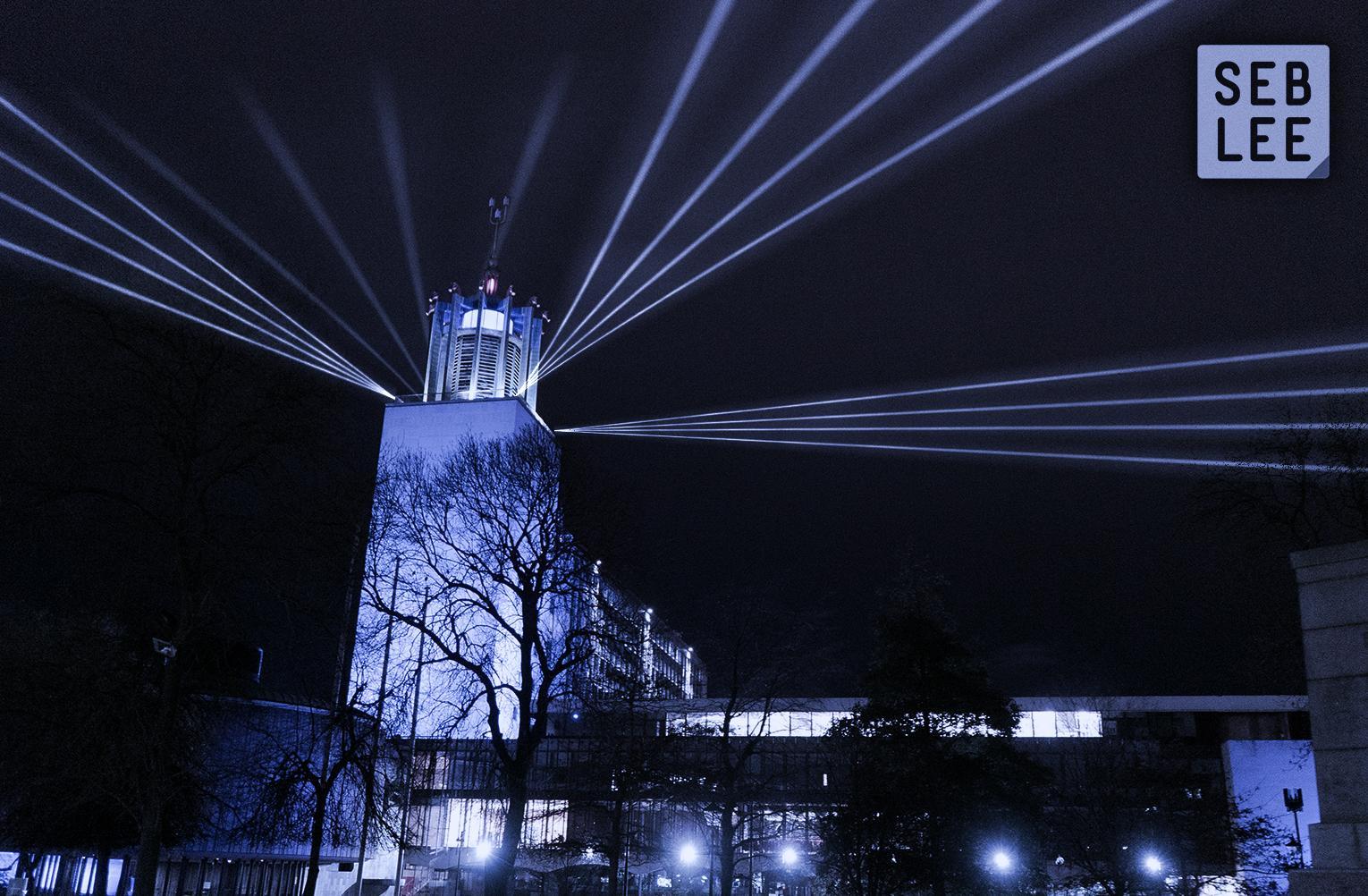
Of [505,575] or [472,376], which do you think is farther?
[472,376]

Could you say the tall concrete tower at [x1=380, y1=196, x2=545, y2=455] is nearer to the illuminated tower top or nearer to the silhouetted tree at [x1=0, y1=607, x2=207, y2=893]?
the illuminated tower top

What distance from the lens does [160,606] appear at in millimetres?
19391

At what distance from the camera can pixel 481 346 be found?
95.2 metres

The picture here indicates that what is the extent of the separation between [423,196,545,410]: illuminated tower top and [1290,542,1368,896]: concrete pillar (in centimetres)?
8180

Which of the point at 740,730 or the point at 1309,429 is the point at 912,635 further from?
the point at 740,730

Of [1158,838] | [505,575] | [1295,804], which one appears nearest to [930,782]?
[1158,838]

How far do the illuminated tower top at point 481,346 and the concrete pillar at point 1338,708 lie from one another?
81.8 m

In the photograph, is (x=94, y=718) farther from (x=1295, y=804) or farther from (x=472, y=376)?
(x=472, y=376)

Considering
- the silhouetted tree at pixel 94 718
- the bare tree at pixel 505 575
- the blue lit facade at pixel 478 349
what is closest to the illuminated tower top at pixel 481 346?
the blue lit facade at pixel 478 349

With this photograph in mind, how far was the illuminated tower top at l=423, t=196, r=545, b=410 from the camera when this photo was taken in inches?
3720

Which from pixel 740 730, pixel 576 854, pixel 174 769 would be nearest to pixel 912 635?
pixel 576 854

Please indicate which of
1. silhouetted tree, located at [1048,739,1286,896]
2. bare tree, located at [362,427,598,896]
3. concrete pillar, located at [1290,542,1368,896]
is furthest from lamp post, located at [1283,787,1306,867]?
concrete pillar, located at [1290,542,1368,896]

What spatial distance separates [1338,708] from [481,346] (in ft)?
285

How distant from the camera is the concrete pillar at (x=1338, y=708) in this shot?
12164mm
